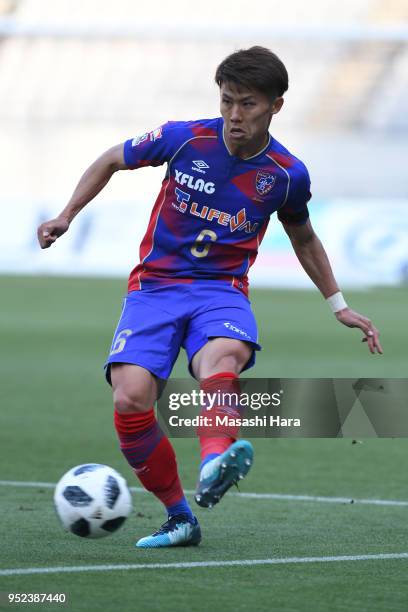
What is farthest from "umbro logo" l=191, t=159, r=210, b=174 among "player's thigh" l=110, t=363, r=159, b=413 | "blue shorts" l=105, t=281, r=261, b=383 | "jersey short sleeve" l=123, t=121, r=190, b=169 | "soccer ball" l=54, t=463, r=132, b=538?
"soccer ball" l=54, t=463, r=132, b=538

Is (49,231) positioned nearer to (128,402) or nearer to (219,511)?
(128,402)

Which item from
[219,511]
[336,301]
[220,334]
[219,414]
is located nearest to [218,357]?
[220,334]

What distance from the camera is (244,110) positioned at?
5590 mm

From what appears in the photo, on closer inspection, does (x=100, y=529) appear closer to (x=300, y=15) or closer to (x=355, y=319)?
(x=355, y=319)

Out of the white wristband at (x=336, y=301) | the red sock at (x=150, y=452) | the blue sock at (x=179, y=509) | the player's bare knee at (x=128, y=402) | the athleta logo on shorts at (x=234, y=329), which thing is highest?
the white wristband at (x=336, y=301)

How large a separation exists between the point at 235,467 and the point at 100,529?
0.97 meters

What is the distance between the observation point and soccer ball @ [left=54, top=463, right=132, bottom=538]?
5.66 m

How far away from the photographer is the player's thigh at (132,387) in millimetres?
5578

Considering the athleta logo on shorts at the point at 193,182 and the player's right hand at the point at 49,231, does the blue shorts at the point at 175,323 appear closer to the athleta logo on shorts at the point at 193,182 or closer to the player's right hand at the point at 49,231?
the athleta logo on shorts at the point at 193,182

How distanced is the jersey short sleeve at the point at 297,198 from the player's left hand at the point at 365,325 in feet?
1.50

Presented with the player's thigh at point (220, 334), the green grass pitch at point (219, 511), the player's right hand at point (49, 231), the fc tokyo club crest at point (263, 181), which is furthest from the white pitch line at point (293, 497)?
the player's right hand at point (49, 231)

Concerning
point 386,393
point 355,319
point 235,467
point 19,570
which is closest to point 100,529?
point 19,570

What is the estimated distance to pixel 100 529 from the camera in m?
5.68

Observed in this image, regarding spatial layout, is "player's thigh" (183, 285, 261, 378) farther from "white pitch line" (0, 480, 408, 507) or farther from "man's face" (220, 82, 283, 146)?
"white pitch line" (0, 480, 408, 507)
